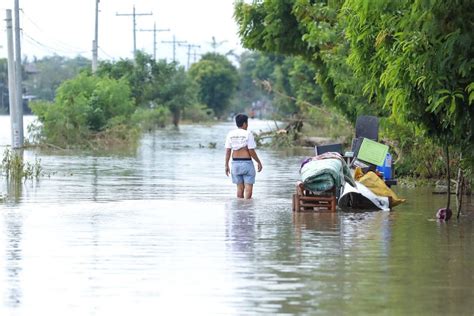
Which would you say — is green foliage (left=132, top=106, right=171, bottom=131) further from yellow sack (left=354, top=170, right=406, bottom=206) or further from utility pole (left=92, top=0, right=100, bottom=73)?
yellow sack (left=354, top=170, right=406, bottom=206)

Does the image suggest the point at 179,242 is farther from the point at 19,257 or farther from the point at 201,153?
the point at 201,153

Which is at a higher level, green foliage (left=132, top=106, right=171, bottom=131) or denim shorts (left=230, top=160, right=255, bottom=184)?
denim shorts (left=230, top=160, right=255, bottom=184)

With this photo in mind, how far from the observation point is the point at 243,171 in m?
18.8

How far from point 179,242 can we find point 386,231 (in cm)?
296

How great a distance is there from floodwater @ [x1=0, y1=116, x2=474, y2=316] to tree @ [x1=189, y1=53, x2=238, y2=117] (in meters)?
115

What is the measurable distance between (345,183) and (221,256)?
5.36 meters

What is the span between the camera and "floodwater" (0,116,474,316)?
31.1 feet

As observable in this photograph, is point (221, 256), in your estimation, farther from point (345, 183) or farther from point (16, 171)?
point (16, 171)

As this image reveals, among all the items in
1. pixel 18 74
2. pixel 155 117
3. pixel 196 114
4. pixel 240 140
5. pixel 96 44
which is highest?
pixel 96 44

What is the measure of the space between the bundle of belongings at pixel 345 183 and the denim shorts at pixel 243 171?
1.56 metres

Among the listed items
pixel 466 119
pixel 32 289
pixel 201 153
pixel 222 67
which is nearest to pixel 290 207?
pixel 466 119

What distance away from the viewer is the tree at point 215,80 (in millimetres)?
135875

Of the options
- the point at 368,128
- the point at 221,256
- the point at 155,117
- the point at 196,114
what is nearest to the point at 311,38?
the point at 368,128

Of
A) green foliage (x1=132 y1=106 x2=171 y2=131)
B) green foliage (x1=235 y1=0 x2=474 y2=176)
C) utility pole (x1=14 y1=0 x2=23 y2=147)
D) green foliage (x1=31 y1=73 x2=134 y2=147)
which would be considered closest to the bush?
green foliage (x1=132 y1=106 x2=171 y2=131)
